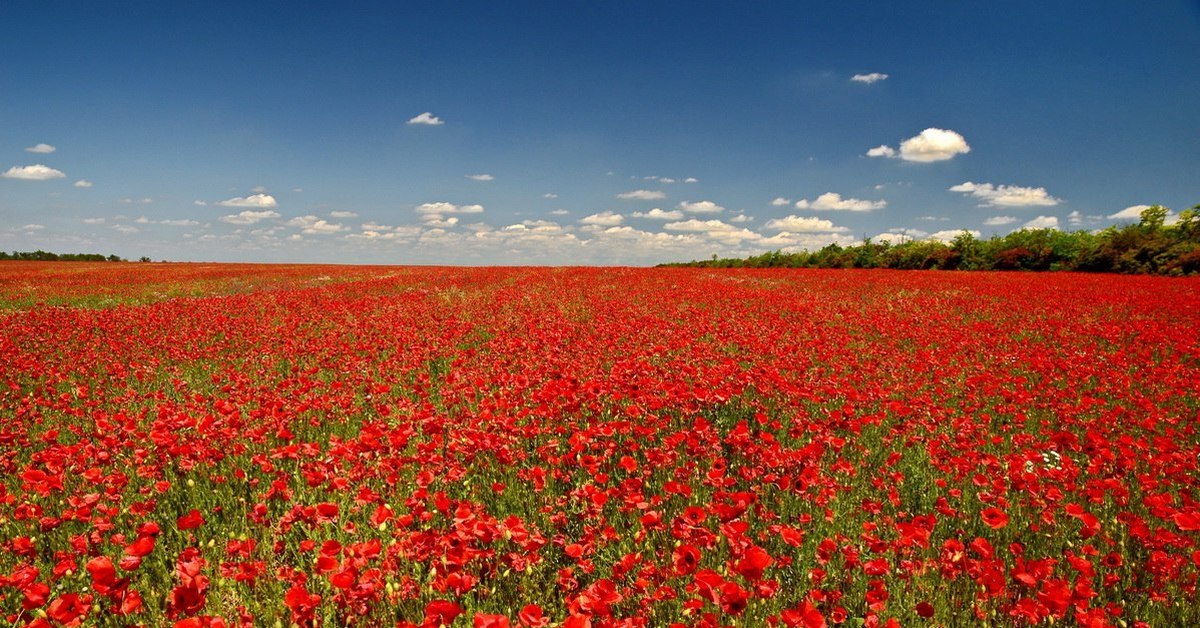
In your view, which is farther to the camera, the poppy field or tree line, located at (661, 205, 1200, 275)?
tree line, located at (661, 205, 1200, 275)

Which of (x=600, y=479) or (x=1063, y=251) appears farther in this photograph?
(x=1063, y=251)

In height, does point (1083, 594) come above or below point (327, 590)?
above

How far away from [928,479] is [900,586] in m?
1.61

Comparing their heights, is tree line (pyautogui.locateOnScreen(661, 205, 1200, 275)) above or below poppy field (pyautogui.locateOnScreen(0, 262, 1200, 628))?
above

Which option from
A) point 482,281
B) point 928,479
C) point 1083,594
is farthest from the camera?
point 482,281

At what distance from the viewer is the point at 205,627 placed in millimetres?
1819

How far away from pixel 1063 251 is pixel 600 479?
125 feet

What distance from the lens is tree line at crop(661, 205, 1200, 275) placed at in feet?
83.8

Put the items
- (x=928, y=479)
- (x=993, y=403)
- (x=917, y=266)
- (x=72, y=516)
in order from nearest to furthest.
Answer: (x=72, y=516), (x=928, y=479), (x=993, y=403), (x=917, y=266)

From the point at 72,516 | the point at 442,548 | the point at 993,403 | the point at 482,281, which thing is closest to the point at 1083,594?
the point at 442,548

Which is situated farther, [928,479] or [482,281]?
[482,281]

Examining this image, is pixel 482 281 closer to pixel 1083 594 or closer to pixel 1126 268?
pixel 1083 594

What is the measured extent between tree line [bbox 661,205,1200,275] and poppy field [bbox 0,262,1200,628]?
21.6m

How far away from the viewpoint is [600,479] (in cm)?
307
